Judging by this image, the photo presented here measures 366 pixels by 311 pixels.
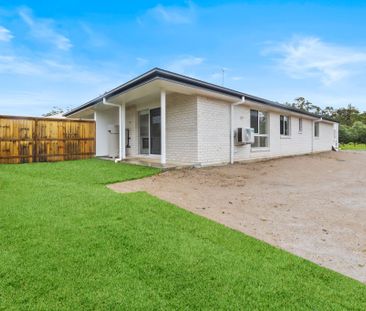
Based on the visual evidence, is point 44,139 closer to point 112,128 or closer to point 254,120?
point 112,128

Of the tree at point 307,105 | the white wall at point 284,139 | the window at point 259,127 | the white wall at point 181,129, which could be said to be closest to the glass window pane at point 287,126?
the white wall at point 284,139

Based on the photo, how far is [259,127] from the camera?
501 inches

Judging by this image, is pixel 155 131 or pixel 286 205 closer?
pixel 286 205

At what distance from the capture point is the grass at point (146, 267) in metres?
1.98

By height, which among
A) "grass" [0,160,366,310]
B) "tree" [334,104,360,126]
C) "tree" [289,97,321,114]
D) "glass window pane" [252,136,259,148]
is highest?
"tree" [289,97,321,114]

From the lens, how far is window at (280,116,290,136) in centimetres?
1447

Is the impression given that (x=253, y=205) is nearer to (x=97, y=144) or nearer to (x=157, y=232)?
(x=157, y=232)

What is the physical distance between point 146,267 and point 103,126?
12.3 m

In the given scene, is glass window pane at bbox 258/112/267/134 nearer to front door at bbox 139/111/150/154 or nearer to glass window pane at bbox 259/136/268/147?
glass window pane at bbox 259/136/268/147

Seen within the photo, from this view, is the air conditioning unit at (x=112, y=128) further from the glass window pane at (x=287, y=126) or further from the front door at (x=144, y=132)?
the glass window pane at (x=287, y=126)

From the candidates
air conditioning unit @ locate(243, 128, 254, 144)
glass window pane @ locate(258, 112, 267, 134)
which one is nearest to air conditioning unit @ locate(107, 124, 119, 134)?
air conditioning unit @ locate(243, 128, 254, 144)

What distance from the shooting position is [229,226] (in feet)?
12.4

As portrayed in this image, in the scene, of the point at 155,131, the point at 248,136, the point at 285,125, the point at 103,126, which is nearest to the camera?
the point at 248,136

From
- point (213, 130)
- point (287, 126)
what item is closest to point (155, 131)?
point (213, 130)
